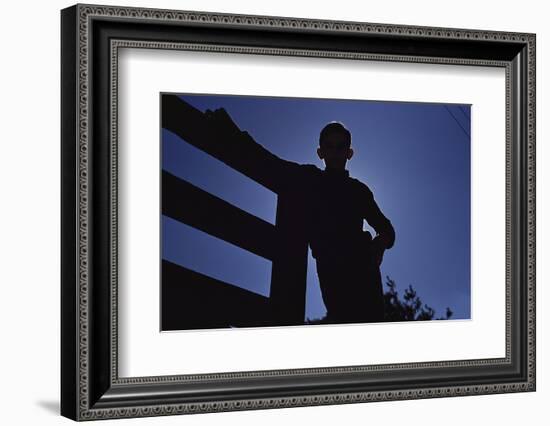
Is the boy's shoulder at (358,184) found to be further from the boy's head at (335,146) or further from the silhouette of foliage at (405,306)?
the silhouette of foliage at (405,306)

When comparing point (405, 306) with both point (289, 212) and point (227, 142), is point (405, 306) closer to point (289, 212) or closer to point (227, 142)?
point (289, 212)

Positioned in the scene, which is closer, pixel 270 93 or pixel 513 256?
pixel 270 93

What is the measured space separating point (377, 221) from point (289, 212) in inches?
7.6

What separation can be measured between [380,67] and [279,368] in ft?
2.15

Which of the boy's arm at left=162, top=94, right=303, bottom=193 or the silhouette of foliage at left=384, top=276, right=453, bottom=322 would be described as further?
the silhouette of foliage at left=384, top=276, right=453, bottom=322

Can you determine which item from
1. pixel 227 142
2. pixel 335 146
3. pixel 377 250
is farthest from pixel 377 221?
pixel 227 142

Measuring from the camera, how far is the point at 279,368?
2455 mm

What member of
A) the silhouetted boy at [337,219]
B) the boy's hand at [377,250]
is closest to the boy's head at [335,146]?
the silhouetted boy at [337,219]

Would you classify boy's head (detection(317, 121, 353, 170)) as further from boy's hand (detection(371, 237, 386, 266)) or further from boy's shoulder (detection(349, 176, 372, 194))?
boy's hand (detection(371, 237, 386, 266))

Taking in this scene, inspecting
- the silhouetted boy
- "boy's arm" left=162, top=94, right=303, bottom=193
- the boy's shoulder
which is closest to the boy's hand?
the silhouetted boy

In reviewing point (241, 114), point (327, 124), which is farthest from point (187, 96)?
point (327, 124)

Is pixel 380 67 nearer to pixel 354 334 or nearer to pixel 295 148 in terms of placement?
pixel 295 148

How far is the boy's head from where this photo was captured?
8.22 ft

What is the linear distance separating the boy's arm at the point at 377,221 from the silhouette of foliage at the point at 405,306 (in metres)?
0.08
